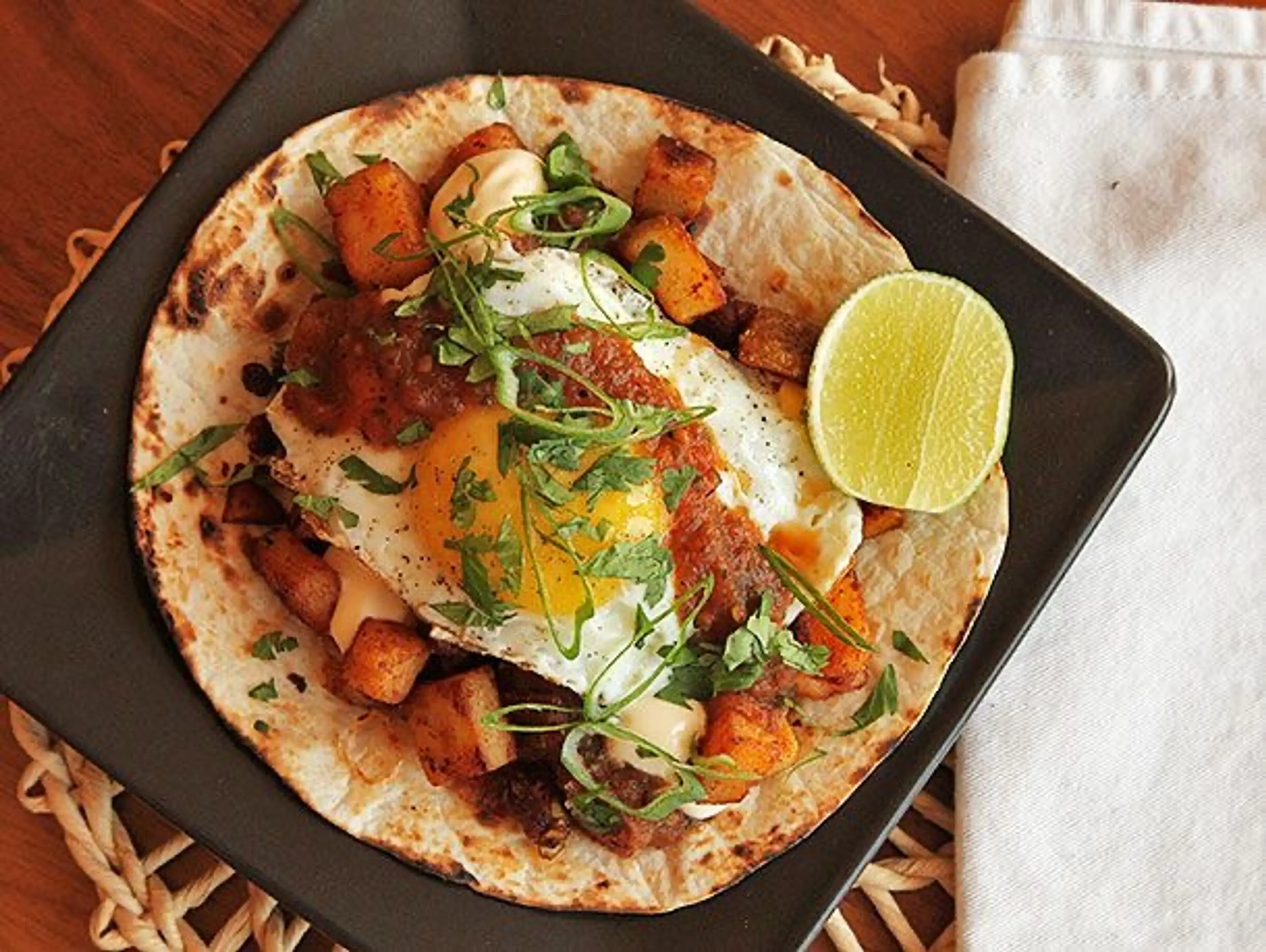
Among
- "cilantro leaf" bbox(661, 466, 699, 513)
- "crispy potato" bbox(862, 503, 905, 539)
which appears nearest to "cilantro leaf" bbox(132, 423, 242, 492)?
"cilantro leaf" bbox(661, 466, 699, 513)

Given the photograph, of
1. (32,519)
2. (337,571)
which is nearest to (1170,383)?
(337,571)

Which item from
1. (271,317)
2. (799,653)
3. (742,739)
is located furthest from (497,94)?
(742,739)

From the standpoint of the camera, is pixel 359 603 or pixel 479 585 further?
pixel 359 603

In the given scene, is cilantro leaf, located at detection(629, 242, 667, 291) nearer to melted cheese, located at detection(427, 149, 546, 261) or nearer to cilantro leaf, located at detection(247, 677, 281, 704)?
melted cheese, located at detection(427, 149, 546, 261)

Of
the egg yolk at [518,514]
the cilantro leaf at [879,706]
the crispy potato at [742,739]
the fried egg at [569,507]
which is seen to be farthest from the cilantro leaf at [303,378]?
the cilantro leaf at [879,706]

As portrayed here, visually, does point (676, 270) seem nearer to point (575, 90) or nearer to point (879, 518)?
point (575, 90)
